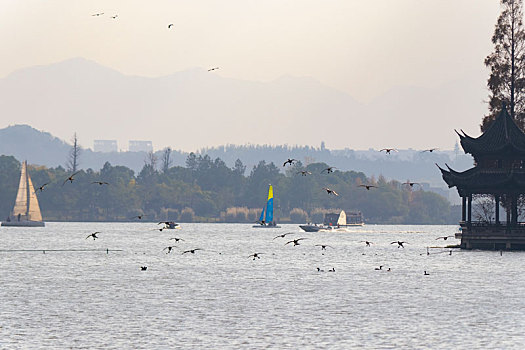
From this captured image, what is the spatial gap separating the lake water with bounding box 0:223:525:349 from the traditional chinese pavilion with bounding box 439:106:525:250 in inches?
94.5

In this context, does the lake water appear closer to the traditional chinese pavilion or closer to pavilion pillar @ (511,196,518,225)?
the traditional chinese pavilion

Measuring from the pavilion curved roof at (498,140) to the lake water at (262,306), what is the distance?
11304mm

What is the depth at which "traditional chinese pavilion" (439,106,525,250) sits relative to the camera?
110562 mm

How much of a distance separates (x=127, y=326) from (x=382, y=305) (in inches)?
681

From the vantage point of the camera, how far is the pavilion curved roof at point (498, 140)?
114312mm

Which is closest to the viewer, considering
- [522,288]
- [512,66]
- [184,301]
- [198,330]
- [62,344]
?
[62,344]

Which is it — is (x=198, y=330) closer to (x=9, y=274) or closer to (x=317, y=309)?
(x=317, y=309)

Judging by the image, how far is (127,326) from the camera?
55.9 meters

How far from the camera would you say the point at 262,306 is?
2581 inches

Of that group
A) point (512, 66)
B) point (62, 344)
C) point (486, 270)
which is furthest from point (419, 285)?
point (512, 66)

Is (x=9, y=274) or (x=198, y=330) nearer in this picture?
(x=198, y=330)

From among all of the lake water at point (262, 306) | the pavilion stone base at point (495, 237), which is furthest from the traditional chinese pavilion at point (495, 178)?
the lake water at point (262, 306)

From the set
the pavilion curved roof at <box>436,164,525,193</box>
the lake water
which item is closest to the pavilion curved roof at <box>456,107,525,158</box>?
the pavilion curved roof at <box>436,164,525,193</box>

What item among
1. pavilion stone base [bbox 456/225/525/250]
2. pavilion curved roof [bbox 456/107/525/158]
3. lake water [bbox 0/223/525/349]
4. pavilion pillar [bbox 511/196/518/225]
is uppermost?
pavilion curved roof [bbox 456/107/525/158]
